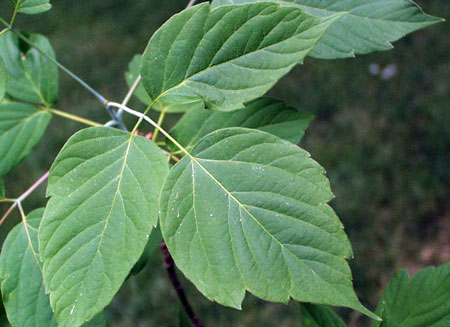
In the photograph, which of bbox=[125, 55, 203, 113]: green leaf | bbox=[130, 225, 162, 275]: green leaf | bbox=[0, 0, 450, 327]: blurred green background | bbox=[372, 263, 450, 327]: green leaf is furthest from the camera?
bbox=[0, 0, 450, 327]: blurred green background

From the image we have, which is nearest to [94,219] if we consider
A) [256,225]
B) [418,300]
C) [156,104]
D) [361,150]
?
[256,225]

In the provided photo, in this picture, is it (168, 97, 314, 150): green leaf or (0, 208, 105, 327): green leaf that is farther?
(168, 97, 314, 150): green leaf

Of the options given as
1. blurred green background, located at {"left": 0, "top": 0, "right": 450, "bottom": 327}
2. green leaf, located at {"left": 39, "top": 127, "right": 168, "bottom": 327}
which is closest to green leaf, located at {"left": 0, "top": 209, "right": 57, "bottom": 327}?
green leaf, located at {"left": 39, "top": 127, "right": 168, "bottom": 327}

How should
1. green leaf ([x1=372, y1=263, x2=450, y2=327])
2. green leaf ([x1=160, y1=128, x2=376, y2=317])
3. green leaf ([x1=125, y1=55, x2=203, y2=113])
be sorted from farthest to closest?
green leaf ([x1=125, y1=55, x2=203, y2=113]), green leaf ([x1=372, y1=263, x2=450, y2=327]), green leaf ([x1=160, y1=128, x2=376, y2=317])

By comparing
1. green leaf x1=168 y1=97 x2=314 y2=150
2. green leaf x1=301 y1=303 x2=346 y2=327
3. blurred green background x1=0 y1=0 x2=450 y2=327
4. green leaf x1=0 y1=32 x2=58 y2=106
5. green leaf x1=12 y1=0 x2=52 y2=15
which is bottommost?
blurred green background x1=0 y1=0 x2=450 y2=327

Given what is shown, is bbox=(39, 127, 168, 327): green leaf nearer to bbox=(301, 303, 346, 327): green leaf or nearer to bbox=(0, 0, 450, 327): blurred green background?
bbox=(301, 303, 346, 327): green leaf

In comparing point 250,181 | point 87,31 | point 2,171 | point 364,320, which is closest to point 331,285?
point 250,181

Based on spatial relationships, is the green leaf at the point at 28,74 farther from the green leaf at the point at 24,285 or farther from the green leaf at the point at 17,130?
the green leaf at the point at 24,285
